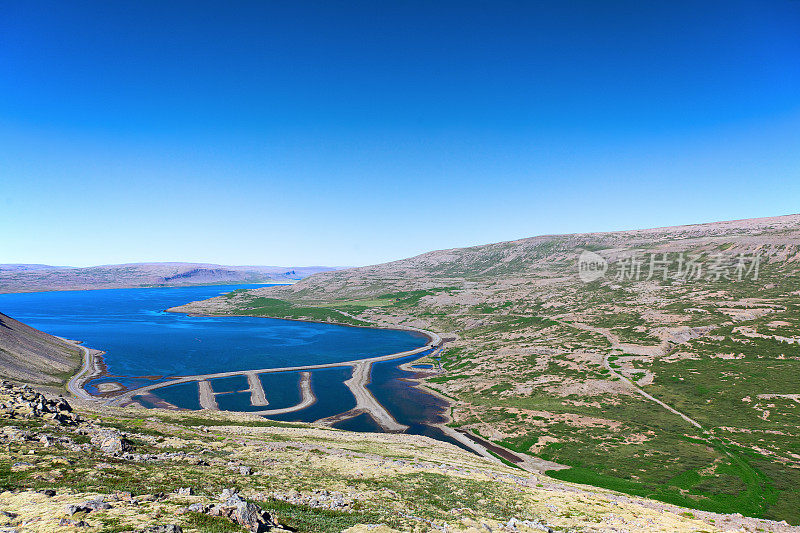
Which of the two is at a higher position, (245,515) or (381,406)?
(245,515)

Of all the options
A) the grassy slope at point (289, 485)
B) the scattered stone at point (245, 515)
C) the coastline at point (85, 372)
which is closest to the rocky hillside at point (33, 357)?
the coastline at point (85, 372)

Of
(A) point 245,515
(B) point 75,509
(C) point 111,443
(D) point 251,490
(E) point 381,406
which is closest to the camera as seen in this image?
(B) point 75,509

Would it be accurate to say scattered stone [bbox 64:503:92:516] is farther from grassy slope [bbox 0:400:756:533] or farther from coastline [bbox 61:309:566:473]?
coastline [bbox 61:309:566:473]

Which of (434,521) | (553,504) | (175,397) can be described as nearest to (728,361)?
(553,504)

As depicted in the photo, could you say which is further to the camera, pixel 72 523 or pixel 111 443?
pixel 111 443

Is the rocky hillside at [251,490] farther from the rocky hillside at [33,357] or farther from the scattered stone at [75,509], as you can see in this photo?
the rocky hillside at [33,357]

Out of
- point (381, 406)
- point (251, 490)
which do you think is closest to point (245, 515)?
point (251, 490)

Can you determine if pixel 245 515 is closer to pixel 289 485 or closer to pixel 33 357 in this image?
pixel 289 485
